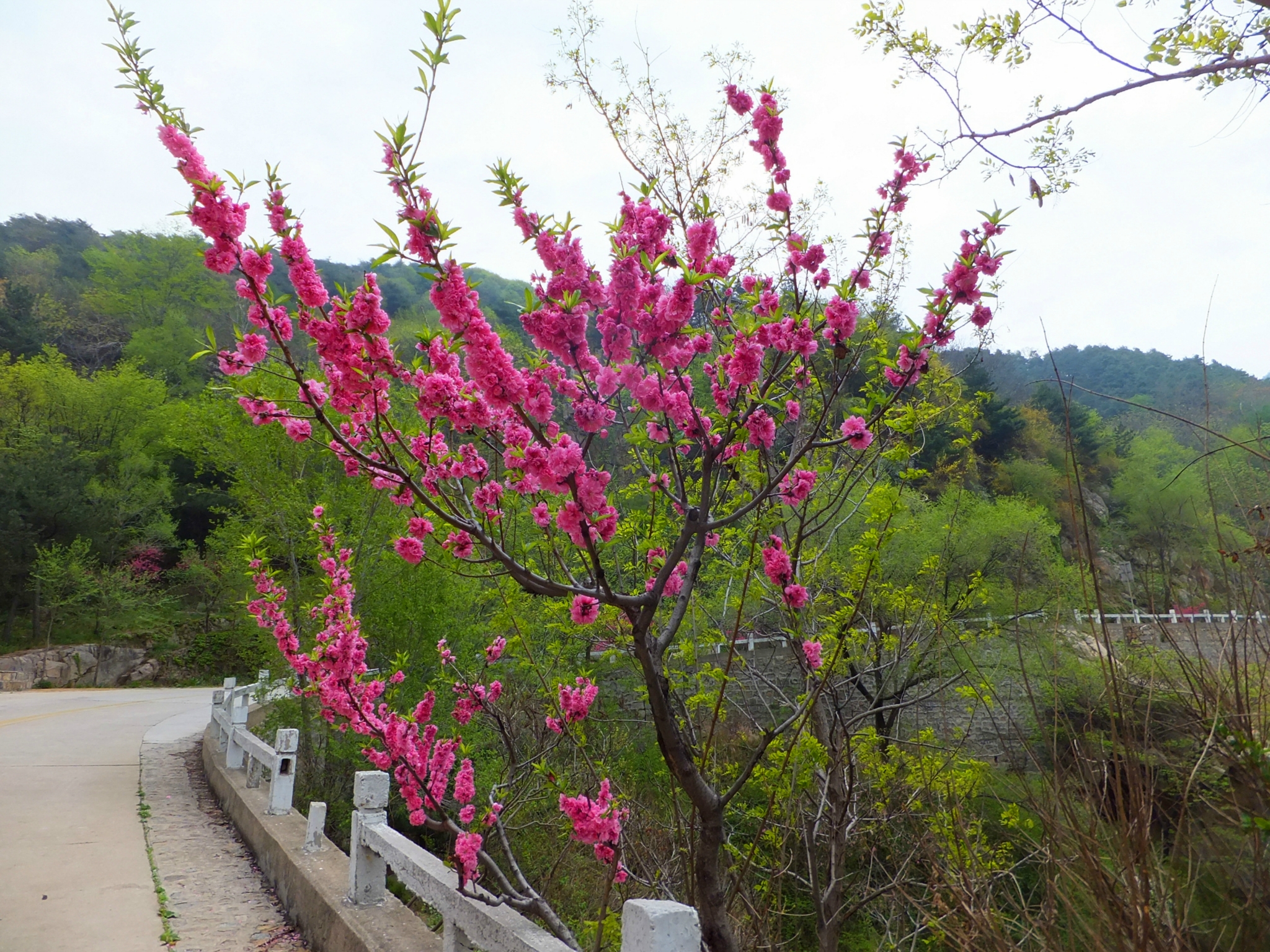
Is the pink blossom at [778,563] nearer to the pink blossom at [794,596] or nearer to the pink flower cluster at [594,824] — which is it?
the pink blossom at [794,596]

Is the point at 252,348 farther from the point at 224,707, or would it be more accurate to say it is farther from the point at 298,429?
the point at 224,707

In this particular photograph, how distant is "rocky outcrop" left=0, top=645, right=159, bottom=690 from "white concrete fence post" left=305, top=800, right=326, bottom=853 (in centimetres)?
1708

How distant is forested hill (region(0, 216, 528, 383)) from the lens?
3038cm

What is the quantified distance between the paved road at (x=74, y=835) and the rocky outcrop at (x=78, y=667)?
7083mm

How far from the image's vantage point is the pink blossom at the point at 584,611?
8.30ft

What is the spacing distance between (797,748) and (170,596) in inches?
971

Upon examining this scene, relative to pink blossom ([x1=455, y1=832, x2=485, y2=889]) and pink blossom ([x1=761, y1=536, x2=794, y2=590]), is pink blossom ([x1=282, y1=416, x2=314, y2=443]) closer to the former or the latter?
pink blossom ([x1=455, y1=832, x2=485, y2=889])

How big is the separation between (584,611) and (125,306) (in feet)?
134

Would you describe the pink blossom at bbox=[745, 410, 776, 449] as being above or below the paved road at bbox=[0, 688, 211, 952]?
above

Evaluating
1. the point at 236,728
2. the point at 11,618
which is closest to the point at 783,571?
the point at 236,728

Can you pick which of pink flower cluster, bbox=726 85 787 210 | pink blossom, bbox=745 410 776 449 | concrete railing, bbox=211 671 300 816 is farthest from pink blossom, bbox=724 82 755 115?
concrete railing, bbox=211 671 300 816

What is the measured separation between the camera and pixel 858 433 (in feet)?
9.15

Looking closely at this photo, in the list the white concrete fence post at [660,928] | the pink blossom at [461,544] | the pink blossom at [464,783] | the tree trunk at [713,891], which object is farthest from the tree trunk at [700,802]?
the pink blossom at [464,783]

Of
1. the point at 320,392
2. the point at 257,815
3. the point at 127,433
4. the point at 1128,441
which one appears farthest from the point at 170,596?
the point at 1128,441
